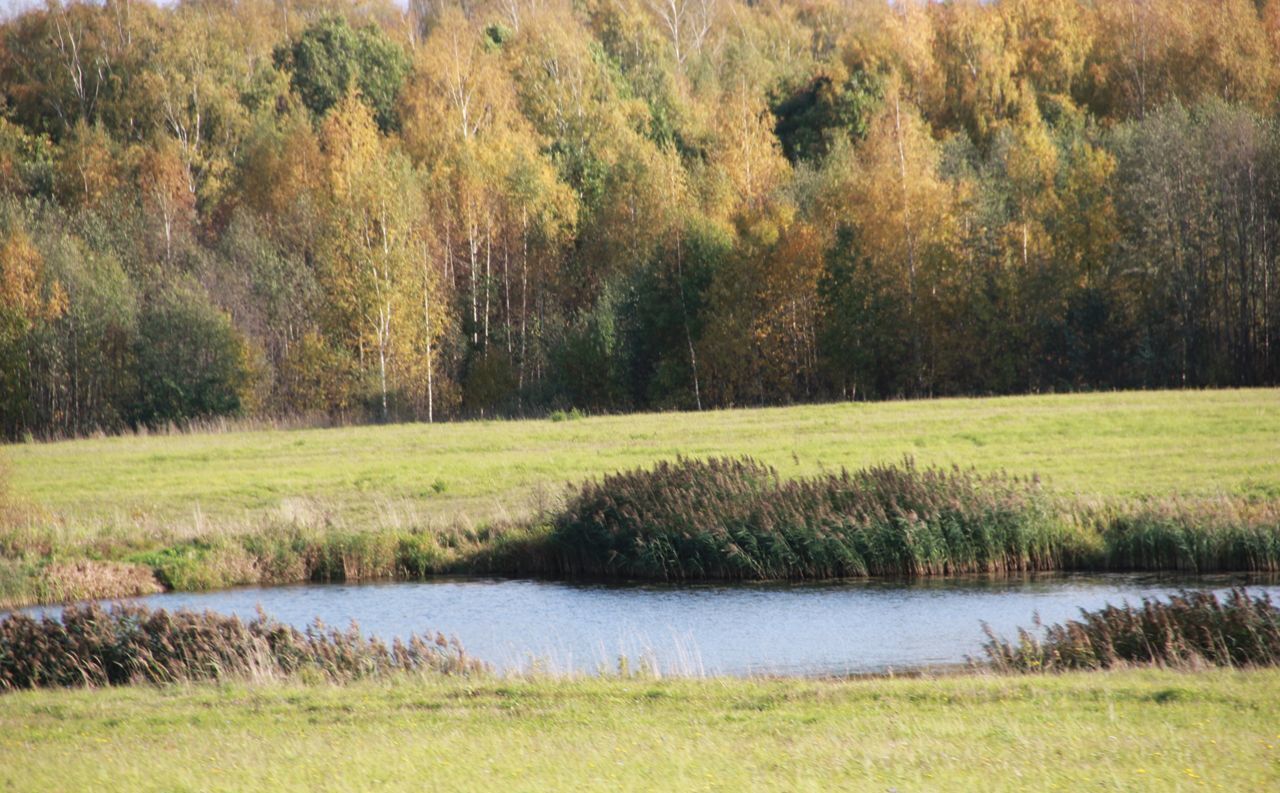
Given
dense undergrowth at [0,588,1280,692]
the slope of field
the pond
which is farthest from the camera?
the slope of field

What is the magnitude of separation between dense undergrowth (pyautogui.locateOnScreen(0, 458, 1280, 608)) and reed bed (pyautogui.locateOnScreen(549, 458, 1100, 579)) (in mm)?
33

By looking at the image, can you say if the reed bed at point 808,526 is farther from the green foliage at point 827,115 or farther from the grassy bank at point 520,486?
the green foliage at point 827,115

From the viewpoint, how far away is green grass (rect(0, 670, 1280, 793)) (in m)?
9.38

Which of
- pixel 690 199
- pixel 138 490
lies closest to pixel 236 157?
pixel 690 199

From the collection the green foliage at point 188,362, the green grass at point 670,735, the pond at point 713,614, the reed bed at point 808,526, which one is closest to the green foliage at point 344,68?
the green foliage at point 188,362

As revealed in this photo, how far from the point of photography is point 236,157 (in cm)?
7556

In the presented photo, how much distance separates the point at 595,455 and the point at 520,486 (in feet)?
16.4

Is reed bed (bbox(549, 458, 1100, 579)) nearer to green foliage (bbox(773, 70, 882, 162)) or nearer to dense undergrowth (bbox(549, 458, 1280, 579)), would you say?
dense undergrowth (bbox(549, 458, 1280, 579))

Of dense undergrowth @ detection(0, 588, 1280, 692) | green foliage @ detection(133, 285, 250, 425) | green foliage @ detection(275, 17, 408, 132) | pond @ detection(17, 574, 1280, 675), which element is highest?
green foliage @ detection(275, 17, 408, 132)

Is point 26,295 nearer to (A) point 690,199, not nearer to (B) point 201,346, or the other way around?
(B) point 201,346

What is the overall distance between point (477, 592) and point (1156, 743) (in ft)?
55.7

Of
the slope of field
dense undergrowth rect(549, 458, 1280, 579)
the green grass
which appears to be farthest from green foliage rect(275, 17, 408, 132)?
the green grass

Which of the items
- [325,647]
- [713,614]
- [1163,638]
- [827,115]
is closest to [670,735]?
[325,647]

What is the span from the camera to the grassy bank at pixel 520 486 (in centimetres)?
2478
